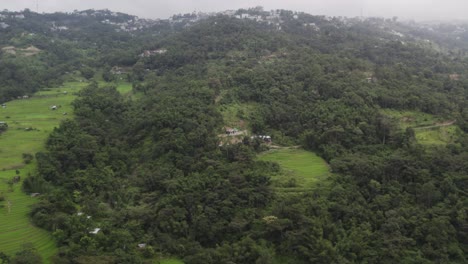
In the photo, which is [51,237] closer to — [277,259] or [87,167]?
[87,167]

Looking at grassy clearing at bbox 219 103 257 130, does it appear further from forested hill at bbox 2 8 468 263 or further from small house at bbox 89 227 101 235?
small house at bbox 89 227 101 235

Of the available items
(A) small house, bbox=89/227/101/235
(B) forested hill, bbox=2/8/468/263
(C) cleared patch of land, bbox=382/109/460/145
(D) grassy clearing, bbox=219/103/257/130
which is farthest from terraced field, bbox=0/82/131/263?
(C) cleared patch of land, bbox=382/109/460/145

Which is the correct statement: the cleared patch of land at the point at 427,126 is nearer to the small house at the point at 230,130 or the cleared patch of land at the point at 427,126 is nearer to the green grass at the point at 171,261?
the small house at the point at 230,130

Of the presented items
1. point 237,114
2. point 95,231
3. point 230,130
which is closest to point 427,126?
point 237,114

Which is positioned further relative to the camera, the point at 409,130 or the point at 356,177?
the point at 409,130

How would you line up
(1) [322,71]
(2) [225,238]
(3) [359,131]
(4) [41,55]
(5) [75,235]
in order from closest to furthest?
(5) [75,235] < (2) [225,238] < (3) [359,131] < (1) [322,71] < (4) [41,55]

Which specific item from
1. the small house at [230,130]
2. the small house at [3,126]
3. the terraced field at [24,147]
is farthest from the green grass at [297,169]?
the small house at [3,126]

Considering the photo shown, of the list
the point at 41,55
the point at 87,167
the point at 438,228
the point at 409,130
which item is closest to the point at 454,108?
the point at 409,130
